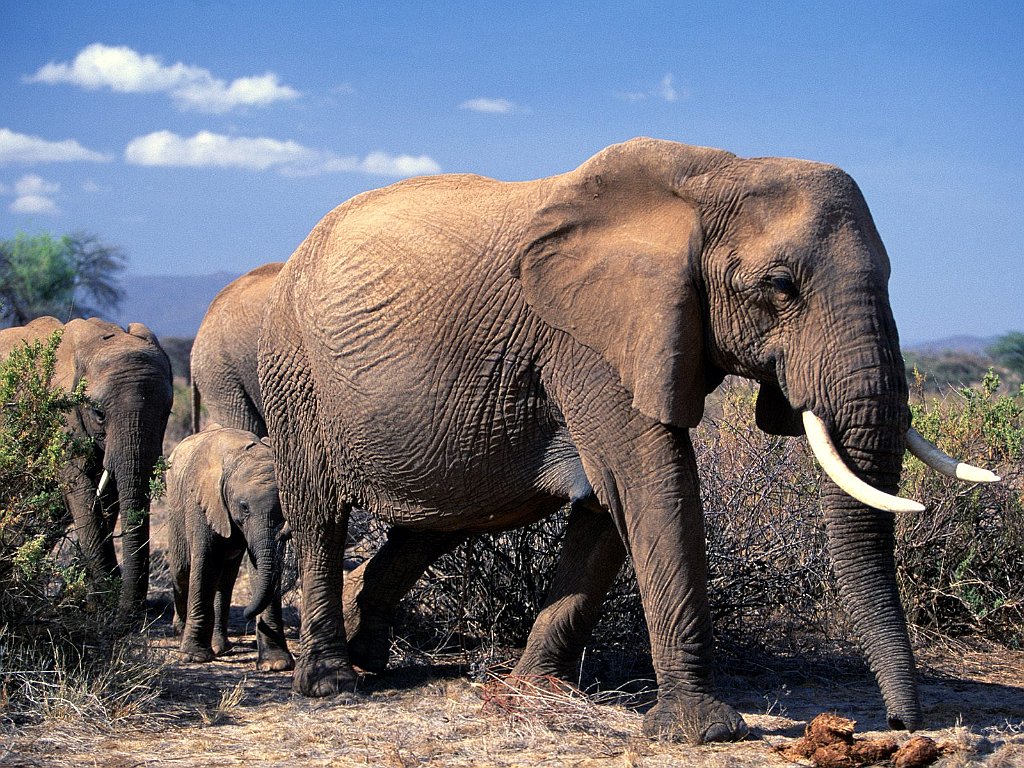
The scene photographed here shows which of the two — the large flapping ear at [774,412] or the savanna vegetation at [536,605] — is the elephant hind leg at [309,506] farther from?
the large flapping ear at [774,412]

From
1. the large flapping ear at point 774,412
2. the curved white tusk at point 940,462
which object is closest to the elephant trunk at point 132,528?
the large flapping ear at point 774,412

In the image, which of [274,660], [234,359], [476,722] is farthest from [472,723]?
[234,359]

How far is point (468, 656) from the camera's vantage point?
7.43m

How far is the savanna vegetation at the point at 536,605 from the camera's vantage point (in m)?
→ 6.02

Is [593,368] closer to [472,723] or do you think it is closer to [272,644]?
[472,723]

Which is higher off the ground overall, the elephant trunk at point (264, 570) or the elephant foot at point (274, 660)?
the elephant trunk at point (264, 570)

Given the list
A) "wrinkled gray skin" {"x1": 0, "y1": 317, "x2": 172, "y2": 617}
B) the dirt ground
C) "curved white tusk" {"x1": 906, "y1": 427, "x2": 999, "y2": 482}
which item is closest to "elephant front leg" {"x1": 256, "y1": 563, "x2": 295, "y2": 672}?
the dirt ground

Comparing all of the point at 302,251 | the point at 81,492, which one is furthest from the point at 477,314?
the point at 81,492

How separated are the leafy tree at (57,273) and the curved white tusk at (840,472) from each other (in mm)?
22934

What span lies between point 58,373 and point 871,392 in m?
6.67

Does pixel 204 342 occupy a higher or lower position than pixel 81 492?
higher

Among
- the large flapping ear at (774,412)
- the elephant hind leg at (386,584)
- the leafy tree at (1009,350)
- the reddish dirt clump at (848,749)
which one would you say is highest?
the leafy tree at (1009,350)

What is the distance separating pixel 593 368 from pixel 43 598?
294cm

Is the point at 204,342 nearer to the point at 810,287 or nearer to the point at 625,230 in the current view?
the point at 625,230
